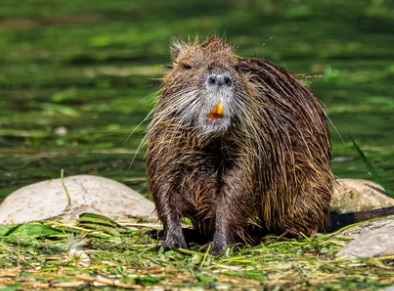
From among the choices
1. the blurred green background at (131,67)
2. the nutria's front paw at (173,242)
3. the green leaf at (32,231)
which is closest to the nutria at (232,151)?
the nutria's front paw at (173,242)

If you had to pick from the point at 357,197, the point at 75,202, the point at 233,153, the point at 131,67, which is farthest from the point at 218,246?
the point at 131,67

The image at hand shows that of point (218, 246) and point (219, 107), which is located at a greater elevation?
point (219, 107)

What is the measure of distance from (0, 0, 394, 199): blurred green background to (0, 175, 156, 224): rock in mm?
552

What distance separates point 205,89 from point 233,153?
1.48 ft

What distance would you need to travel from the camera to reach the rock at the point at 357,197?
6539 millimetres

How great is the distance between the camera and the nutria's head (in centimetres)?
529

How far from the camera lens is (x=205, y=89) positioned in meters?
5.30

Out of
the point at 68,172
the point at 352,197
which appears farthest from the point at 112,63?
the point at 352,197

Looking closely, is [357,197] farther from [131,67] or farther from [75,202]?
[131,67]

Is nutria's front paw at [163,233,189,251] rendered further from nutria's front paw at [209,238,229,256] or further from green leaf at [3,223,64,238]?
green leaf at [3,223,64,238]

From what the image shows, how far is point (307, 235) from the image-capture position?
5910mm

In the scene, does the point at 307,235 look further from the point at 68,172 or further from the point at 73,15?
the point at 73,15

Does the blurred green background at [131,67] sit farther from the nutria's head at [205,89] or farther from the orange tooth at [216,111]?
the orange tooth at [216,111]

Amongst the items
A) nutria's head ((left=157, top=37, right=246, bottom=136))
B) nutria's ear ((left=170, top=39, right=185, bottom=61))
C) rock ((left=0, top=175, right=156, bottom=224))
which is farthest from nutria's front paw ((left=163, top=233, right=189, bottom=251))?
→ nutria's ear ((left=170, top=39, right=185, bottom=61))
